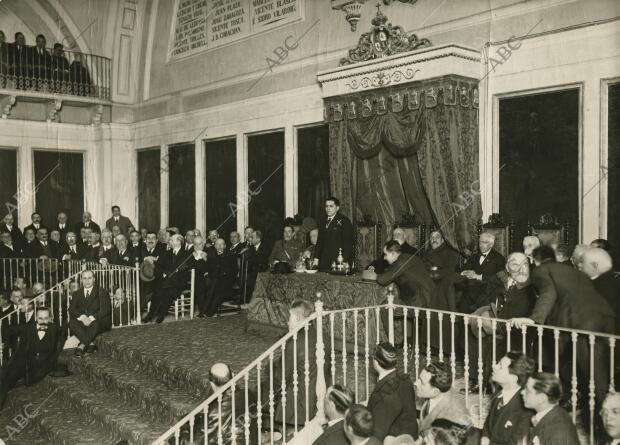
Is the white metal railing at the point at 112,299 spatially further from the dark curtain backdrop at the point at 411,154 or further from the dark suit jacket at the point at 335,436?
the dark suit jacket at the point at 335,436

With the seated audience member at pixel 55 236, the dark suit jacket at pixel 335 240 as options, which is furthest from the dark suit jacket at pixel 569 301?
the seated audience member at pixel 55 236

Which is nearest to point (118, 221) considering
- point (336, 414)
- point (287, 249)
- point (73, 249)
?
point (73, 249)

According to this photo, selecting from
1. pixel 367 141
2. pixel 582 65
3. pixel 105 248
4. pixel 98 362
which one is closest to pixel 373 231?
pixel 367 141

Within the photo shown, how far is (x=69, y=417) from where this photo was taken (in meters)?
→ 6.65

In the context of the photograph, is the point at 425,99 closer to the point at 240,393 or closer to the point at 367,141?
the point at 367,141

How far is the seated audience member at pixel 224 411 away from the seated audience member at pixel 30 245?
8590 mm

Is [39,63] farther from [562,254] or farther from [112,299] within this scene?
[562,254]

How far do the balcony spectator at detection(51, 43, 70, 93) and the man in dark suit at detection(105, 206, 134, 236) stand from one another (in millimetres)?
3372

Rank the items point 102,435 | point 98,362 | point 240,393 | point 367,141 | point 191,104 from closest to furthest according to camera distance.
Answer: point 240,393
point 102,435
point 98,362
point 367,141
point 191,104

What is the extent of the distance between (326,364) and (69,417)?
10.7ft

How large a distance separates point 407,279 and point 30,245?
8714 millimetres

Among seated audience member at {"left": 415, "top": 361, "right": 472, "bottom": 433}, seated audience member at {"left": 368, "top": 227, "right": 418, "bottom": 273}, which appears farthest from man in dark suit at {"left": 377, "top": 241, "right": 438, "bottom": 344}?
seated audience member at {"left": 415, "top": 361, "right": 472, "bottom": 433}

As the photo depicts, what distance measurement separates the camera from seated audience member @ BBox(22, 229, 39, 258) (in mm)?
12070

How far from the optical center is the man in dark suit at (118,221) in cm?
1369
